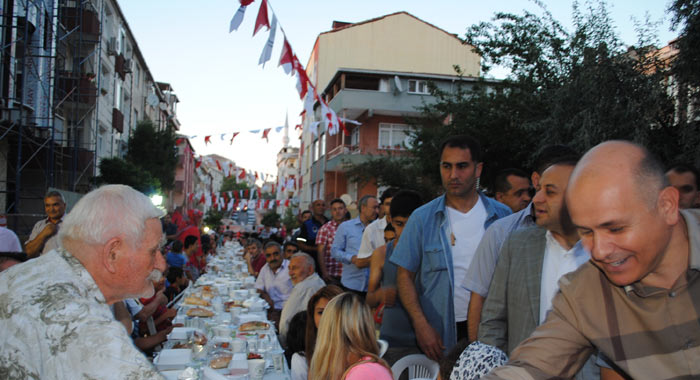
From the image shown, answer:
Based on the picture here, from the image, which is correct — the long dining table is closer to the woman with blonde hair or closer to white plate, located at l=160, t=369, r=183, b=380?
white plate, located at l=160, t=369, r=183, b=380

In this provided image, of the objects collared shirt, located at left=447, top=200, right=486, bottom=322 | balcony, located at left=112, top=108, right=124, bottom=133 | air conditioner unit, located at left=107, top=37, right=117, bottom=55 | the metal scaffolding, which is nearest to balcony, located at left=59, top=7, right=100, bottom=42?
the metal scaffolding

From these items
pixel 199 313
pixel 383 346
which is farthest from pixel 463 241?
pixel 199 313

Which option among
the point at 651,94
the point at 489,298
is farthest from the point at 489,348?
the point at 651,94

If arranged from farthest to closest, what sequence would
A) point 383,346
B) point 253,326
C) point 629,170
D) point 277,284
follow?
point 277,284 → point 253,326 → point 383,346 → point 629,170

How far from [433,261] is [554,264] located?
1.06 m

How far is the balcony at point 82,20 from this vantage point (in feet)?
60.0

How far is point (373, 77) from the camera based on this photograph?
2909 centimetres

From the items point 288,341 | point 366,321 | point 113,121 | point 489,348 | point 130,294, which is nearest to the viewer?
point 130,294

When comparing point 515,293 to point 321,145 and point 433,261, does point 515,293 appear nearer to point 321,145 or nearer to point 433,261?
point 433,261

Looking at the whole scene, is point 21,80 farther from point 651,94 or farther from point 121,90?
point 651,94

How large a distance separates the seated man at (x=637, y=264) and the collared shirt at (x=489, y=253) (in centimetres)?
144

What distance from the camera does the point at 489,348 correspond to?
7.59 feet

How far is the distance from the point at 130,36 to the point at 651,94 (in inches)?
1017

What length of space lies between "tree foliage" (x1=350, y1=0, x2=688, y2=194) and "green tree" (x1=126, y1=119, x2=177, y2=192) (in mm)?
15450
